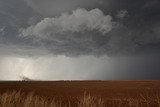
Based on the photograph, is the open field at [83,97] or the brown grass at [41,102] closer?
the brown grass at [41,102]

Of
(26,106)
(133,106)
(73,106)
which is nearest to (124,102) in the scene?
(133,106)

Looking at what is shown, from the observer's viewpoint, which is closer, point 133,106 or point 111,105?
point 133,106

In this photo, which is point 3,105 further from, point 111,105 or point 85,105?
point 111,105

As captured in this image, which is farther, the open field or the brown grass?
the open field

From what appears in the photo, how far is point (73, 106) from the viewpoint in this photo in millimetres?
18422

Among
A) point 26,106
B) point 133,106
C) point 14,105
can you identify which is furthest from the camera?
point 133,106

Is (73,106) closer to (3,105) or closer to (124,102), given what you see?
(124,102)

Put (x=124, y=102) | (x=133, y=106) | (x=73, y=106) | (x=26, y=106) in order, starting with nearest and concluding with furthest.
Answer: (x=26, y=106), (x=133, y=106), (x=73, y=106), (x=124, y=102)

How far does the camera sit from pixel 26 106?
1209 centimetres

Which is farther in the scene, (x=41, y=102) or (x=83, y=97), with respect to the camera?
(x=83, y=97)

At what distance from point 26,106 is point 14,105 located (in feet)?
6.72

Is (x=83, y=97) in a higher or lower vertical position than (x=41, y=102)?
higher

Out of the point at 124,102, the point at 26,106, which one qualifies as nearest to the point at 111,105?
the point at 124,102

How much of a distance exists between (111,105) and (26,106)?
8716mm
